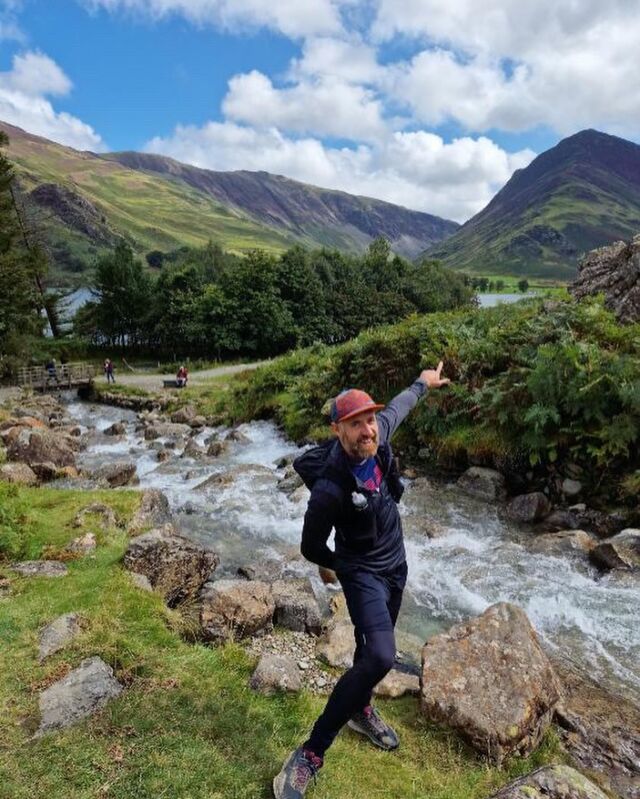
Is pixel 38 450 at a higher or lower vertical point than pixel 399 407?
lower

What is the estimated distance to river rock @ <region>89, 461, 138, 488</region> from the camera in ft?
52.7

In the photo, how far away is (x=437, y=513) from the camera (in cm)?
1352

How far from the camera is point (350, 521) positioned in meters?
4.37

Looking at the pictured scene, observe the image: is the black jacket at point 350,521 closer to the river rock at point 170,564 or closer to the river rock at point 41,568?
the river rock at point 170,564

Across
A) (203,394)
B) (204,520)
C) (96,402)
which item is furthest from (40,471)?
(96,402)

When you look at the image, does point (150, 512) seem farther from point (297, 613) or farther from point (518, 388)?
point (518, 388)

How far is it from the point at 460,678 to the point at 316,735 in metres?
2.15

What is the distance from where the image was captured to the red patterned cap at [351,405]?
164 inches

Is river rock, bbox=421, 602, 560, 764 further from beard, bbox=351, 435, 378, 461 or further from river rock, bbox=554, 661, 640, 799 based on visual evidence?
beard, bbox=351, 435, 378, 461

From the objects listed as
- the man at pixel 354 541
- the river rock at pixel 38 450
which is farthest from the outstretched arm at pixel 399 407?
the river rock at pixel 38 450

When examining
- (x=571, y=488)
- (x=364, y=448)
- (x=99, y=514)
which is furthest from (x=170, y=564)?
(x=571, y=488)

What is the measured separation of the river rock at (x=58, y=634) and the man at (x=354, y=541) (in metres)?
3.12

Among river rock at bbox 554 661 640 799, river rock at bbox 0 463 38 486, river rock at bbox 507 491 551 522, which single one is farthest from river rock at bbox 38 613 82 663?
river rock at bbox 507 491 551 522

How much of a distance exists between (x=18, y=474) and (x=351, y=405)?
13885 millimetres
